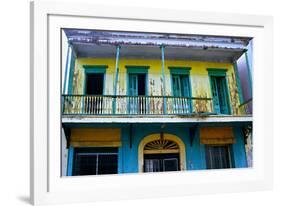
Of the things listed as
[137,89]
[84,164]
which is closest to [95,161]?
[84,164]

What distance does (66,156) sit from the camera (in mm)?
1743

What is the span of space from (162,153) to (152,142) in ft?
0.28

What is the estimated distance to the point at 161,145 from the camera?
1.90 metres

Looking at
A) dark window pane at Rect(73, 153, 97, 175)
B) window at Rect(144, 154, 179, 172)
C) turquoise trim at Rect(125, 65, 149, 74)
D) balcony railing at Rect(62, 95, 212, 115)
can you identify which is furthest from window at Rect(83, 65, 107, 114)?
window at Rect(144, 154, 179, 172)

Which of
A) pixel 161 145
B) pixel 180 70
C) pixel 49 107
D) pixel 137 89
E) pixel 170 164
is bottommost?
pixel 170 164

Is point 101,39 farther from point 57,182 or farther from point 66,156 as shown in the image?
point 57,182

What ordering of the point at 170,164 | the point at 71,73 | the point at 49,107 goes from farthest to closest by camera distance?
the point at 170,164 < the point at 71,73 < the point at 49,107

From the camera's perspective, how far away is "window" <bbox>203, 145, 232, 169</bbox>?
1933 millimetres

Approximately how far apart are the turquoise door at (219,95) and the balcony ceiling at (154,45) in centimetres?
12

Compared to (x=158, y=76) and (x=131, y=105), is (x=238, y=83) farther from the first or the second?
(x=131, y=105)

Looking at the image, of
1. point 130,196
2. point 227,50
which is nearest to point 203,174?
point 130,196

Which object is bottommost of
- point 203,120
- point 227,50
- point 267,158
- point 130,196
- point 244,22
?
point 130,196

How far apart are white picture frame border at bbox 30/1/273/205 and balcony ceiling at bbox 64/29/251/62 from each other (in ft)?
0.28

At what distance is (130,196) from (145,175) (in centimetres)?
13
